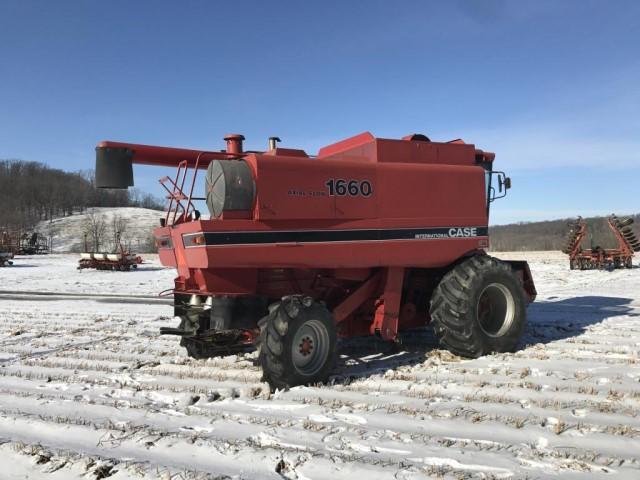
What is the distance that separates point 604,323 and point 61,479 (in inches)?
338

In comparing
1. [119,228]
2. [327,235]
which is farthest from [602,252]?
[119,228]

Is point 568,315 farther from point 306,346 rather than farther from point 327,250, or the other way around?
point 306,346

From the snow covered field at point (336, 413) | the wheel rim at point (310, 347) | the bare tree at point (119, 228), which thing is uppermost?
the bare tree at point (119, 228)

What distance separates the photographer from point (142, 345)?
7.66 metres

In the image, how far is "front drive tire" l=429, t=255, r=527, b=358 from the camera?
6.29m

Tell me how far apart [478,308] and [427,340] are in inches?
50.4

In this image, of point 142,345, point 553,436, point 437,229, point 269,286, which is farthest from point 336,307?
point 142,345

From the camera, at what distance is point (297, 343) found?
5207 mm

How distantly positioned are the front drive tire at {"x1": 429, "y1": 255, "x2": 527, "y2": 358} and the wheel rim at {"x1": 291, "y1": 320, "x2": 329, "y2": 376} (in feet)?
5.79

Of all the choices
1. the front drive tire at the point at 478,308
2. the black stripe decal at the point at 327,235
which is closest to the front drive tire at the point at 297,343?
the black stripe decal at the point at 327,235

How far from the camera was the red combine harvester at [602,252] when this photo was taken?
24656mm

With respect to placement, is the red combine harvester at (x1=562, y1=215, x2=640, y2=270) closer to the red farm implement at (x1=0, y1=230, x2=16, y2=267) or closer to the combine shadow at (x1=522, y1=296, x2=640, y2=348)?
the combine shadow at (x1=522, y1=296, x2=640, y2=348)

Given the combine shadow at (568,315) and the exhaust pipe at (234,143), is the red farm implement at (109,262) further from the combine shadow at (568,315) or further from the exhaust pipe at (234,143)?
the exhaust pipe at (234,143)

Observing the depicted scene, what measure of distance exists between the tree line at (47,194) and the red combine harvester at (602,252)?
3821 inches
